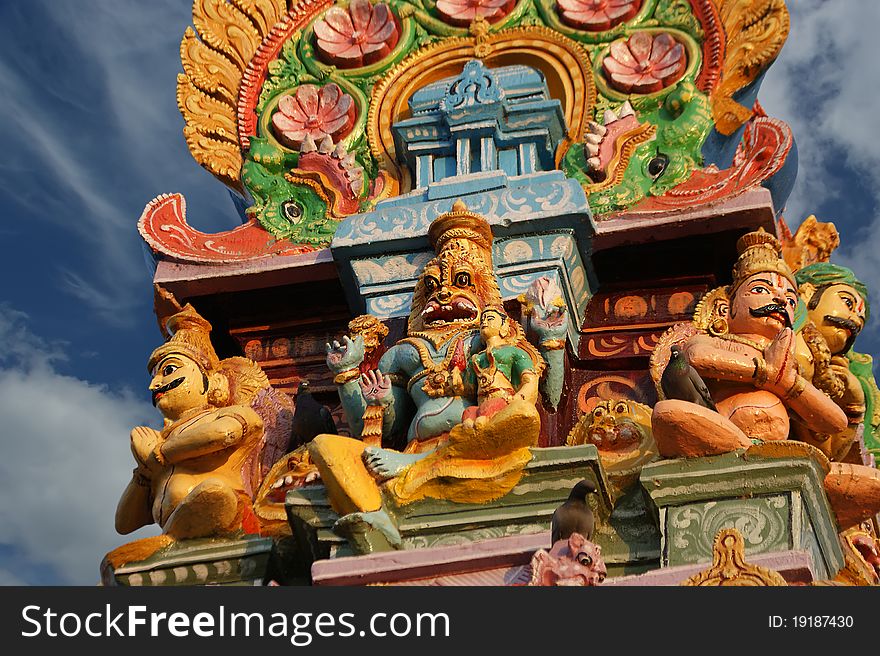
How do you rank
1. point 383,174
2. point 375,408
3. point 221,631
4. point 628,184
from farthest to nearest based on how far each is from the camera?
point 383,174 < point 628,184 < point 375,408 < point 221,631

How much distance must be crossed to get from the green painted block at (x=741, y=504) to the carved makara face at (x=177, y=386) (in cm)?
318

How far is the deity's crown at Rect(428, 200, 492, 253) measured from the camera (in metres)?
10.4

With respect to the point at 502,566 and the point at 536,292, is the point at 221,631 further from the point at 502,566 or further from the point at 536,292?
the point at 536,292

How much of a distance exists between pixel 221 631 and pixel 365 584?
160 centimetres

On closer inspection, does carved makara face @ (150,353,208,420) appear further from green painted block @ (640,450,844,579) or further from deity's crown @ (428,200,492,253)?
green painted block @ (640,450,844,579)

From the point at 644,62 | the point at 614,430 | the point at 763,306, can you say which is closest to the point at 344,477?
the point at 614,430

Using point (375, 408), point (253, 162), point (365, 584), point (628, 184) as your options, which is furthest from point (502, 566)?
point (253, 162)

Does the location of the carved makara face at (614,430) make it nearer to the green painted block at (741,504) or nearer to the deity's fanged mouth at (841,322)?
the green painted block at (741,504)

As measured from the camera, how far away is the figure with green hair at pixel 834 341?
32.0 ft

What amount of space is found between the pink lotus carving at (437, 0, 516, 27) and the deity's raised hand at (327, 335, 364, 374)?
350cm

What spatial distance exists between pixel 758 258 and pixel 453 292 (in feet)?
6.56

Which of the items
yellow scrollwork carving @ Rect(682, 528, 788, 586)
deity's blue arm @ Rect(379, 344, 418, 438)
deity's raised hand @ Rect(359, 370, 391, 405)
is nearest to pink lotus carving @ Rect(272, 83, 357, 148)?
deity's blue arm @ Rect(379, 344, 418, 438)

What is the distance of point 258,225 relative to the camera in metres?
11.7

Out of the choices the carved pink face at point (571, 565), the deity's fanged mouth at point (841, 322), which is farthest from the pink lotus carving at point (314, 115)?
the carved pink face at point (571, 565)
